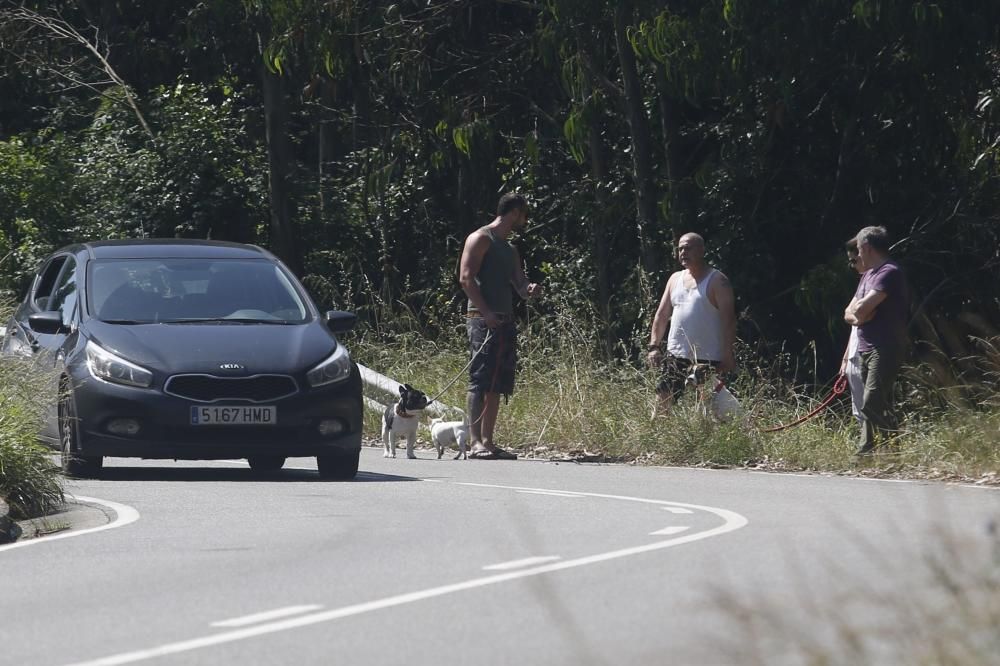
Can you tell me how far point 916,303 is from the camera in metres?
20.8

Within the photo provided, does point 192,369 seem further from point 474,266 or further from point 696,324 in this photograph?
point 696,324

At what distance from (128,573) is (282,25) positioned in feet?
46.4

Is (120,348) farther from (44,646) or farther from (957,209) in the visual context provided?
(957,209)

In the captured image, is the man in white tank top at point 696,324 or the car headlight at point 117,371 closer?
the car headlight at point 117,371

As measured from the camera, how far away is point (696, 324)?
15.8 metres

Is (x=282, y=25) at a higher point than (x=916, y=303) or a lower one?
higher

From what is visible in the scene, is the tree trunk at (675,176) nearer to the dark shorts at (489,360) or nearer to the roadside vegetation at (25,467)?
the dark shorts at (489,360)

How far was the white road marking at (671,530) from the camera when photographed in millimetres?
10126

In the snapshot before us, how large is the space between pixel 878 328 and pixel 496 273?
3.01 m

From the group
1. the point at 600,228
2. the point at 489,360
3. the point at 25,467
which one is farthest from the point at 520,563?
the point at 600,228

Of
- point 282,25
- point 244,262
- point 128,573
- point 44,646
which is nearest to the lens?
point 44,646

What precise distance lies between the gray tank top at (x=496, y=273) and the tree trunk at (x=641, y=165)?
6.01m

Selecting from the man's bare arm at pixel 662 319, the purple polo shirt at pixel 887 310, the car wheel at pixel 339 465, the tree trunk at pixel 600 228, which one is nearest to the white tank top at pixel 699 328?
the man's bare arm at pixel 662 319

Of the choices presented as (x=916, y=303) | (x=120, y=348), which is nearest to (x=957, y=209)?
(x=916, y=303)
